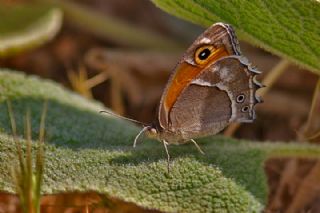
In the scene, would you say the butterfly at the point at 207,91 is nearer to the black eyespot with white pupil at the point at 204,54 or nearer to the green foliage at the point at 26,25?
the black eyespot with white pupil at the point at 204,54

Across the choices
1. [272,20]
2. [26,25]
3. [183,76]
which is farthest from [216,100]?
[26,25]

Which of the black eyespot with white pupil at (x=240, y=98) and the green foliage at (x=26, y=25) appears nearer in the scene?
the black eyespot with white pupil at (x=240, y=98)

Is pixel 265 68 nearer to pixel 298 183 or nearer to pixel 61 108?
pixel 298 183

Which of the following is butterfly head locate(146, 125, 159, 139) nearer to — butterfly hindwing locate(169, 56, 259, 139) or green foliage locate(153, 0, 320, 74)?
butterfly hindwing locate(169, 56, 259, 139)

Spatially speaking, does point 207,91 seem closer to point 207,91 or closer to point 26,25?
point 207,91

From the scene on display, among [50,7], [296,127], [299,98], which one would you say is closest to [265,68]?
[299,98]

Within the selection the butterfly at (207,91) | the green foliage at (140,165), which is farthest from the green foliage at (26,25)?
the butterfly at (207,91)
